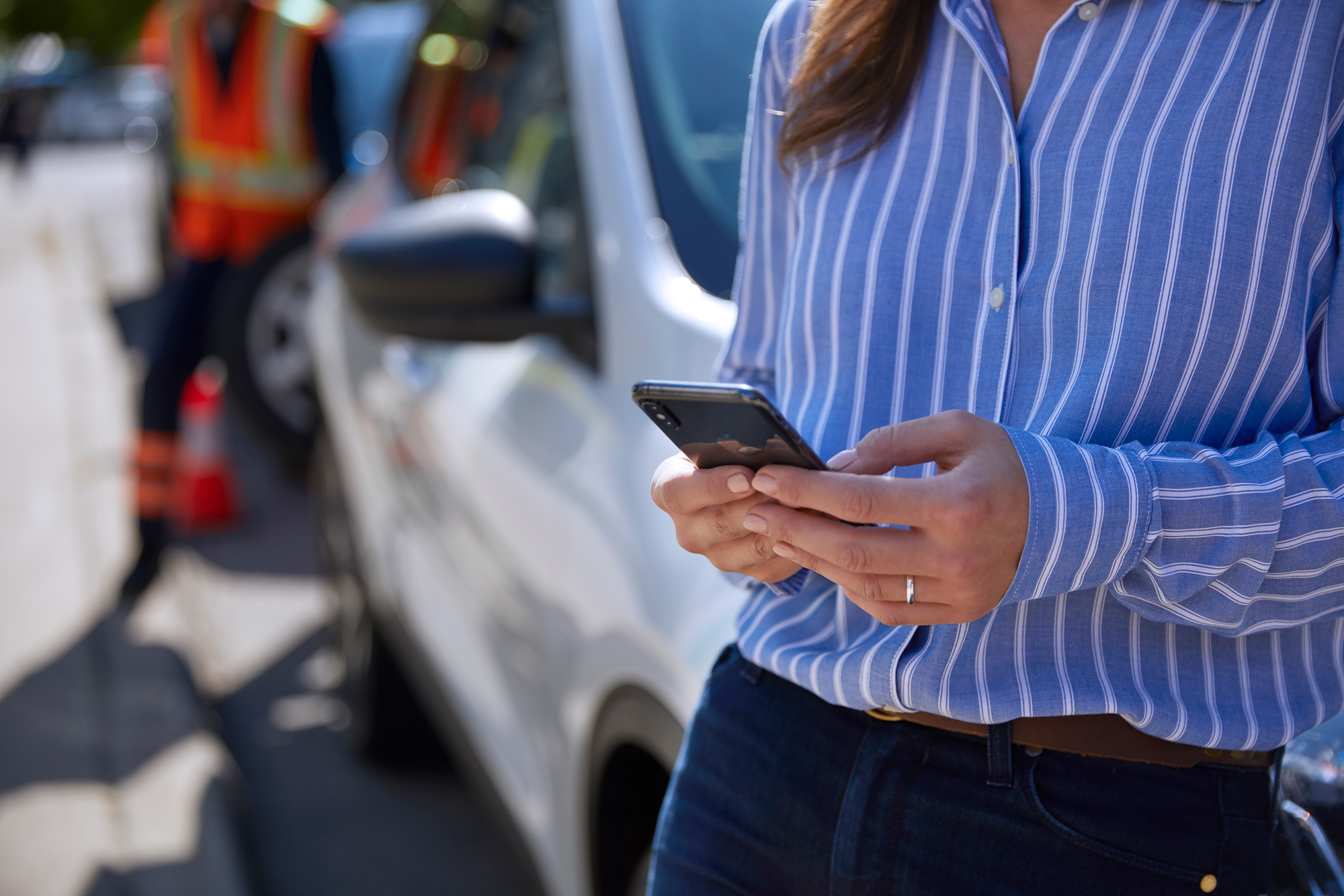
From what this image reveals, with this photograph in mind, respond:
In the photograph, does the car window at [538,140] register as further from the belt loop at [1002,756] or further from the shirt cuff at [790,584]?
the belt loop at [1002,756]

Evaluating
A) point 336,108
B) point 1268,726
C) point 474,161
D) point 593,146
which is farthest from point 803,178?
point 336,108

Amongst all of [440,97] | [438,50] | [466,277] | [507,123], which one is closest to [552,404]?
[466,277]

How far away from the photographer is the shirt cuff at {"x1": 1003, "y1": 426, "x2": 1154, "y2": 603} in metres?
0.89

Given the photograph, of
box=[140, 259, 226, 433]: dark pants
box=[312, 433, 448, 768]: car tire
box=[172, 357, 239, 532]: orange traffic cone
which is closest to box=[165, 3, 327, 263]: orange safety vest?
box=[140, 259, 226, 433]: dark pants

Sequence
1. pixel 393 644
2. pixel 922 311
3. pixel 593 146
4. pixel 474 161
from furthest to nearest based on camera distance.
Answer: pixel 393 644, pixel 474 161, pixel 593 146, pixel 922 311

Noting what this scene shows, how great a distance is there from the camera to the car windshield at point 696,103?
1.87 meters

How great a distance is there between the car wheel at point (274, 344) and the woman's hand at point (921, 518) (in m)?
4.41

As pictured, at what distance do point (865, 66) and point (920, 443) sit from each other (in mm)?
440

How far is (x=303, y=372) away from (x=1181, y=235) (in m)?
5.08

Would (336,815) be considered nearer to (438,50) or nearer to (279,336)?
(438,50)

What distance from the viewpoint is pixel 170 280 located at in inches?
189

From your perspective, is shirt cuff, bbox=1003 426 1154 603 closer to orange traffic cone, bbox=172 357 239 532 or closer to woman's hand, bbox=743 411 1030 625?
woman's hand, bbox=743 411 1030 625

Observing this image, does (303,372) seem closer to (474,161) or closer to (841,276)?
(474,161)

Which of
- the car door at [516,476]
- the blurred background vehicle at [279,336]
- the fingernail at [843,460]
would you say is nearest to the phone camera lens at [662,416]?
the fingernail at [843,460]
